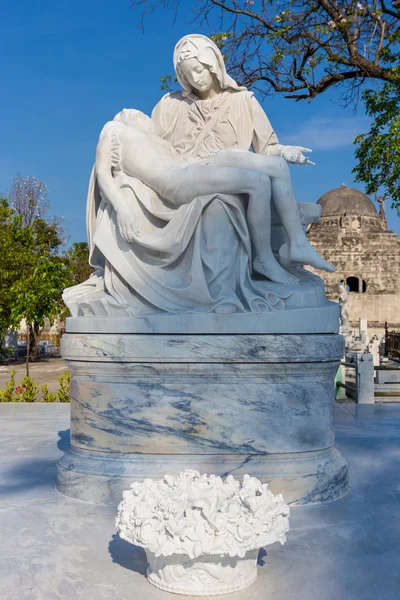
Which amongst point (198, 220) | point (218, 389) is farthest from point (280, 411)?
point (198, 220)

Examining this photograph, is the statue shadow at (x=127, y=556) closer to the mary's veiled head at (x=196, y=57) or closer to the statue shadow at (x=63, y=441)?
the statue shadow at (x=63, y=441)

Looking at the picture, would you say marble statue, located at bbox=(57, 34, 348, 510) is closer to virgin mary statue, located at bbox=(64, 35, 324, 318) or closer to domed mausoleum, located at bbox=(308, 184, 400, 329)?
virgin mary statue, located at bbox=(64, 35, 324, 318)

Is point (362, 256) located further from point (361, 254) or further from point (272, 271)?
point (272, 271)

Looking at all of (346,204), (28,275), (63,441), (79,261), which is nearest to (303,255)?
(63,441)

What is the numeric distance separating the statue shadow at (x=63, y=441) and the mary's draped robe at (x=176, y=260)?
5.30ft

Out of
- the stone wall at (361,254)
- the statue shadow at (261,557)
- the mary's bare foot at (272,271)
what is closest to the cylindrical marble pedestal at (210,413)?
the mary's bare foot at (272,271)

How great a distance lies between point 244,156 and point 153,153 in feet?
2.16

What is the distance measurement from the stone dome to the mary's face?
40.3 m

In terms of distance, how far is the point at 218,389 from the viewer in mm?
4156

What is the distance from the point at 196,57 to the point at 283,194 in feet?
4.06

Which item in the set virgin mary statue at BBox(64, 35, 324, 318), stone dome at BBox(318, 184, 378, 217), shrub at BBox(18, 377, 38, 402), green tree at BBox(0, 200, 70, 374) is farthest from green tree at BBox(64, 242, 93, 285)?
virgin mary statue at BBox(64, 35, 324, 318)

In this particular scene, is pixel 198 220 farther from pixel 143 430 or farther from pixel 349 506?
pixel 349 506

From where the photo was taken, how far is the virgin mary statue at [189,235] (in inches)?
171

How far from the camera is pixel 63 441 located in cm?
601
